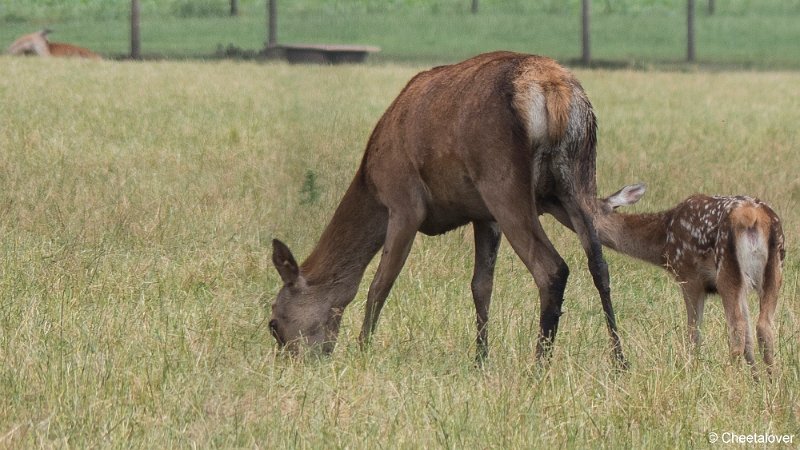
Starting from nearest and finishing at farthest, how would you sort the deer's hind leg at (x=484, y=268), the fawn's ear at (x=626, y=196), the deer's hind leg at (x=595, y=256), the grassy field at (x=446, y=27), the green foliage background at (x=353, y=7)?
1. the deer's hind leg at (x=595, y=256)
2. the deer's hind leg at (x=484, y=268)
3. the fawn's ear at (x=626, y=196)
4. the grassy field at (x=446, y=27)
5. the green foliage background at (x=353, y=7)

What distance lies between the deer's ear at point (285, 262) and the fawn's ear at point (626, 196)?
5.58 feet

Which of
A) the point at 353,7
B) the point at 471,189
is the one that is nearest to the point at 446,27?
the point at 353,7

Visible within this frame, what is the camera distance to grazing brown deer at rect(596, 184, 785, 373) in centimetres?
639

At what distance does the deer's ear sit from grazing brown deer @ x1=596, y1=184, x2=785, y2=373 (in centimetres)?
162

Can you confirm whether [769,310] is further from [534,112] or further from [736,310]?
[534,112]

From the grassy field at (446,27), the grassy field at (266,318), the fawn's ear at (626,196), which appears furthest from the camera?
the grassy field at (446,27)

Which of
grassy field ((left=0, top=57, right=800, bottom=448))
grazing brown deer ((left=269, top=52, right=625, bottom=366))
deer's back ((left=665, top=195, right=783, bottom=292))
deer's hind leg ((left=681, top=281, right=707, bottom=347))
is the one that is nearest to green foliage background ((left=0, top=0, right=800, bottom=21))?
grassy field ((left=0, top=57, right=800, bottom=448))

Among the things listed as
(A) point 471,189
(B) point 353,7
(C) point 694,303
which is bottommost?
(C) point 694,303

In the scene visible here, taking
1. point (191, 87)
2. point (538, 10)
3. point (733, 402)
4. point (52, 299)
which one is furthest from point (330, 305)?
point (538, 10)

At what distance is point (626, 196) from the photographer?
7.20 m

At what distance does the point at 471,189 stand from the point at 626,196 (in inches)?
43.1

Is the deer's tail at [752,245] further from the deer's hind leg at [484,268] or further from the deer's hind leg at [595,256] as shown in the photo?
the deer's hind leg at [484,268]

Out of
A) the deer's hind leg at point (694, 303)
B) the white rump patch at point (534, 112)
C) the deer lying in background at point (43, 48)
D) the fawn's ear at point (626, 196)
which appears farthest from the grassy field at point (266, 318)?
the deer lying in background at point (43, 48)

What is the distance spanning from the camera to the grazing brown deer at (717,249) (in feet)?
21.0
